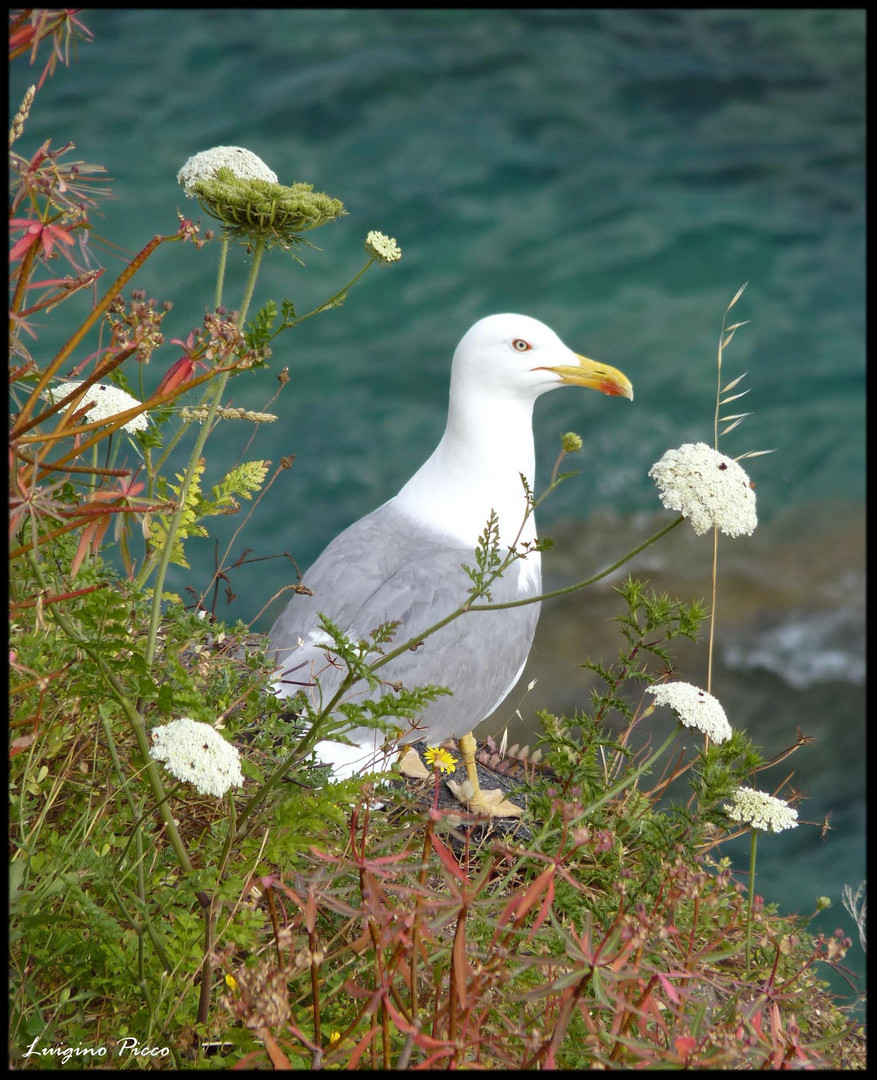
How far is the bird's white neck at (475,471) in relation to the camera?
3533mm

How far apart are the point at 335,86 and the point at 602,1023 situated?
28.7 feet

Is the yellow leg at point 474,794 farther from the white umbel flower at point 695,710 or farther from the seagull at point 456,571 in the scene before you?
the white umbel flower at point 695,710

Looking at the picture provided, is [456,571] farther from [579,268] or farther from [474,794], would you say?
[579,268]

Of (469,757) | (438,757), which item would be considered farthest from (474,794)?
(438,757)

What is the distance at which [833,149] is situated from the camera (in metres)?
9.56

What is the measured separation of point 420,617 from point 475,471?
0.63m

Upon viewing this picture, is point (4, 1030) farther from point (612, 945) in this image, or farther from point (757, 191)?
point (757, 191)

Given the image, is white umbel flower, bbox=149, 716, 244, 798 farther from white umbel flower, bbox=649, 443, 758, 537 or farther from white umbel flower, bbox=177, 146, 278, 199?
white umbel flower, bbox=177, 146, 278, 199

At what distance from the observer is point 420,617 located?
3139mm

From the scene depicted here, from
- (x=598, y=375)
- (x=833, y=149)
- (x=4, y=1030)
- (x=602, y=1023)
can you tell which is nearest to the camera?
(x=4, y=1030)

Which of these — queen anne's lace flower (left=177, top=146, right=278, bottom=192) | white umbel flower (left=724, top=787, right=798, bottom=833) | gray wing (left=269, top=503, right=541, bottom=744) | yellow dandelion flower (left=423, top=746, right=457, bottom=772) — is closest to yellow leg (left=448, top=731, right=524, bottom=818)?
gray wing (left=269, top=503, right=541, bottom=744)

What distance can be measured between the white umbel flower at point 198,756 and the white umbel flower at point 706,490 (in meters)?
0.80

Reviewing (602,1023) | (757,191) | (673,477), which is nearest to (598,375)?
(673,477)

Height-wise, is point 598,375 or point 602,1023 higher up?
point 598,375
